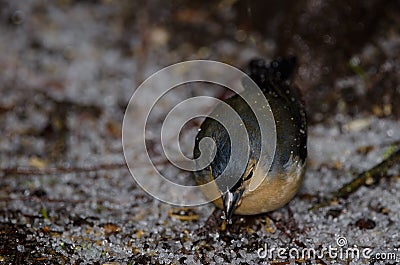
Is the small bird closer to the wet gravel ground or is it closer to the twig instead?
the wet gravel ground

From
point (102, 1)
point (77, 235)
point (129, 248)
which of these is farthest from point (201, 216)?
point (102, 1)

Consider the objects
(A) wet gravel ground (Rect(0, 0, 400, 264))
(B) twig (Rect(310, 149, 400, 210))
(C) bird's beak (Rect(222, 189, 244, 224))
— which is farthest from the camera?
(B) twig (Rect(310, 149, 400, 210))

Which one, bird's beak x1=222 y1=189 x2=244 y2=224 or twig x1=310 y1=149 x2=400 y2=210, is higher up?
twig x1=310 y1=149 x2=400 y2=210

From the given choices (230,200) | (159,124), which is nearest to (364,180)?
(230,200)

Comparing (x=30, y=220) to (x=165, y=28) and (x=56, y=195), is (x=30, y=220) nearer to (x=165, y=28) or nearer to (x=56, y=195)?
(x=56, y=195)

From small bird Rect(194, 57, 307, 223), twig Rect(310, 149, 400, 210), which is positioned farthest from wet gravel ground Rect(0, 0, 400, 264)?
→ small bird Rect(194, 57, 307, 223)

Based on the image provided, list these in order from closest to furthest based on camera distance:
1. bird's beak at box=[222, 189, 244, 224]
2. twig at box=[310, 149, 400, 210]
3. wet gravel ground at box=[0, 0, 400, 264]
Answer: bird's beak at box=[222, 189, 244, 224] → wet gravel ground at box=[0, 0, 400, 264] → twig at box=[310, 149, 400, 210]

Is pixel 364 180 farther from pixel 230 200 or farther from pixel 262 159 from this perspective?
pixel 230 200
